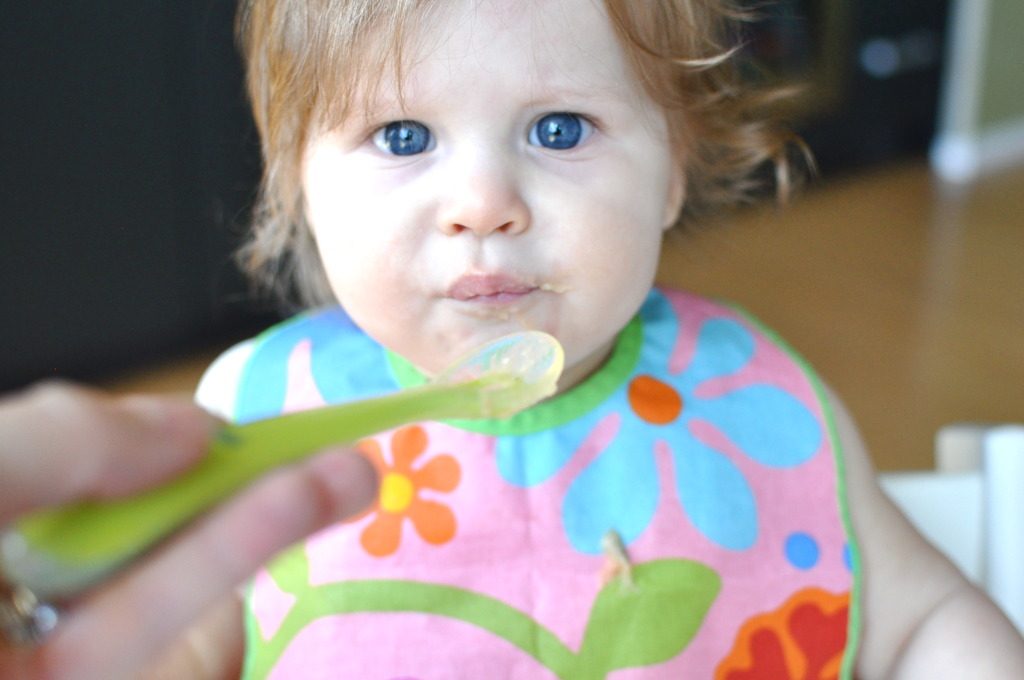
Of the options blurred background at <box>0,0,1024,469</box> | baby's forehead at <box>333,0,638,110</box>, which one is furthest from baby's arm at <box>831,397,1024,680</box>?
blurred background at <box>0,0,1024,469</box>

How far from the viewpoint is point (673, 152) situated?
2.09 feet

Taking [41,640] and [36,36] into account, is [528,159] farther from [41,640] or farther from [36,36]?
[36,36]

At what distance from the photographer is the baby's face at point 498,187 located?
522mm

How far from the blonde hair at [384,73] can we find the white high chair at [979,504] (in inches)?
9.1

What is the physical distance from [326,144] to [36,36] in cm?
104

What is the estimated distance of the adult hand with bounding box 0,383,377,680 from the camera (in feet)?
0.89

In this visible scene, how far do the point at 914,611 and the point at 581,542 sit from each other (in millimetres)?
219

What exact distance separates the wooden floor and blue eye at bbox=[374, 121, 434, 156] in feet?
2.70

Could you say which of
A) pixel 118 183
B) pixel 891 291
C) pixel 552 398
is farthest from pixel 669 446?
pixel 891 291

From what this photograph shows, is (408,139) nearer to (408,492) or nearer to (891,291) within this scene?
(408,492)

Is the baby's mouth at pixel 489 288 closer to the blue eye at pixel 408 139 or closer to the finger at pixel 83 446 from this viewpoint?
the blue eye at pixel 408 139

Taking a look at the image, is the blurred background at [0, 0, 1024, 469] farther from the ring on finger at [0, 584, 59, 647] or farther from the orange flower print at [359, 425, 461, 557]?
the ring on finger at [0, 584, 59, 647]

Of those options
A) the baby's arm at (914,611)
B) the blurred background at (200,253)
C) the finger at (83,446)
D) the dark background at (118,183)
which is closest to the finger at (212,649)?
the finger at (83,446)

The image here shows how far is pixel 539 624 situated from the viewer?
60 centimetres
